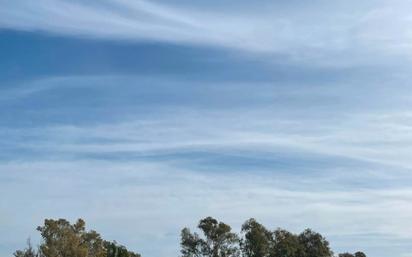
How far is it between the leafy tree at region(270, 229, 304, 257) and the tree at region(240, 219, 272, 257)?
58.2 inches

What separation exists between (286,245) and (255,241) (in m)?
5.95

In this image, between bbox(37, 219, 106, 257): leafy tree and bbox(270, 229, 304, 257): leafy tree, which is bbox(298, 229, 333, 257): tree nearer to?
bbox(270, 229, 304, 257): leafy tree

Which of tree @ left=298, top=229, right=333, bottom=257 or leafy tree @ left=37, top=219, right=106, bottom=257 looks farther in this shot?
tree @ left=298, top=229, right=333, bottom=257

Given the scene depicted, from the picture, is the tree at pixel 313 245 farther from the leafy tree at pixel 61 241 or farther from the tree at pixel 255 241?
the leafy tree at pixel 61 241

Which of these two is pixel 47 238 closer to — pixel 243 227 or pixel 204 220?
pixel 204 220

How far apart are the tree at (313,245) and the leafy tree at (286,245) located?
49.2 inches

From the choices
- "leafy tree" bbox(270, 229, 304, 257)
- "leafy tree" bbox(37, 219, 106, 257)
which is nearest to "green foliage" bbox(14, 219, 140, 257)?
"leafy tree" bbox(37, 219, 106, 257)

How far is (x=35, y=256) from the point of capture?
104438mm

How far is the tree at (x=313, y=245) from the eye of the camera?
12875 centimetres

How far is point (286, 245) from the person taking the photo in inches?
4911

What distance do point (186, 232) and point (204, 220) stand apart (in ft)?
13.9

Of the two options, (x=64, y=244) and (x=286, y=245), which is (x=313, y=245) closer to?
(x=286, y=245)

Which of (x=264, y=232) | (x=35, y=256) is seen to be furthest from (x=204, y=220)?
(x=35, y=256)

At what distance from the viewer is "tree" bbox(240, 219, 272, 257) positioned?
122625 mm
